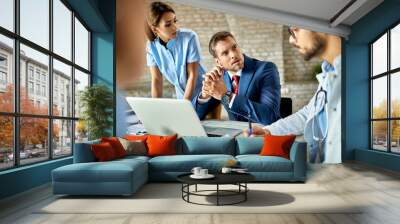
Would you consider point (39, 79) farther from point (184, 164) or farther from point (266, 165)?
point (266, 165)

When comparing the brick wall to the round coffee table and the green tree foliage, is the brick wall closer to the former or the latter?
the green tree foliage

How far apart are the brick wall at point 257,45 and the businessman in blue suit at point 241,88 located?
6.6 inches

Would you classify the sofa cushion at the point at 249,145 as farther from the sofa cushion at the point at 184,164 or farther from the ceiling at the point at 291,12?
the ceiling at the point at 291,12

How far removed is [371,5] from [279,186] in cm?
438

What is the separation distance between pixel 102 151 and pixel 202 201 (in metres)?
1.83

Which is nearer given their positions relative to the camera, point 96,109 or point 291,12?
point 96,109

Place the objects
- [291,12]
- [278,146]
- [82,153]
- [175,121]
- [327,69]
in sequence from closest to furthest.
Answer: [82,153] < [278,146] < [291,12] < [175,121] < [327,69]

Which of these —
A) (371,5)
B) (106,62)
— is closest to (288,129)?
(371,5)

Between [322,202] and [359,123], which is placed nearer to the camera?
[322,202]

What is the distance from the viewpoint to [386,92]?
339 inches

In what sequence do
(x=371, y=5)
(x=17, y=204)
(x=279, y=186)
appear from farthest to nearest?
(x=371, y=5), (x=279, y=186), (x=17, y=204)

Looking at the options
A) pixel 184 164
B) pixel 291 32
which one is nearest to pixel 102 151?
pixel 184 164

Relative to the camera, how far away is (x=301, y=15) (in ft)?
28.1

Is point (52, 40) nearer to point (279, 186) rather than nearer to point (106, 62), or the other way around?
point (106, 62)
